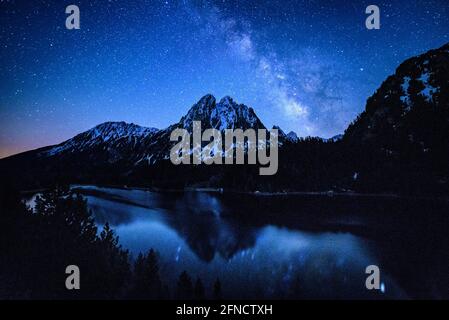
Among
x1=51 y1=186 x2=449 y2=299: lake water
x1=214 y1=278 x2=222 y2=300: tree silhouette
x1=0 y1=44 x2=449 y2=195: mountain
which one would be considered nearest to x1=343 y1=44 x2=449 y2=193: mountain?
x1=0 y1=44 x2=449 y2=195: mountain

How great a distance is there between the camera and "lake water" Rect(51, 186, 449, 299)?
70.8ft

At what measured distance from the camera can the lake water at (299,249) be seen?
70.8 ft

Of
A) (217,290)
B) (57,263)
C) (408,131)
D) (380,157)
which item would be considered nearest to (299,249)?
(217,290)

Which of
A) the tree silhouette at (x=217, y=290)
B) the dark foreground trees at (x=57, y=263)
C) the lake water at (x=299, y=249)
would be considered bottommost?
the lake water at (x=299, y=249)

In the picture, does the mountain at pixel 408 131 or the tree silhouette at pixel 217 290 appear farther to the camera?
the mountain at pixel 408 131

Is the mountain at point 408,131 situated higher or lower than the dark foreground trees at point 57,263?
higher

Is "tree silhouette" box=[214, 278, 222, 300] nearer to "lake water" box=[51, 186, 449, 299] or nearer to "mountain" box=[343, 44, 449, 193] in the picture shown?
"lake water" box=[51, 186, 449, 299]

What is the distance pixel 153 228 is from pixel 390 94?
606 ft

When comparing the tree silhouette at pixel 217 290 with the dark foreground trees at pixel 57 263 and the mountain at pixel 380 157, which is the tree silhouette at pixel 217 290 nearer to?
the dark foreground trees at pixel 57 263

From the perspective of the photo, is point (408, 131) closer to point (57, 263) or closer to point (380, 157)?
point (380, 157)

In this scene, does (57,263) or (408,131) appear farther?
(408,131)

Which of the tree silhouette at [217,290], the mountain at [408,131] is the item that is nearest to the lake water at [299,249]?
the tree silhouette at [217,290]

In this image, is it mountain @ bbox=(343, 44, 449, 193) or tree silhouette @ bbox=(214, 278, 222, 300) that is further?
mountain @ bbox=(343, 44, 449, 193)

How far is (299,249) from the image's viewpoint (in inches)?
1356
